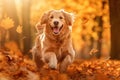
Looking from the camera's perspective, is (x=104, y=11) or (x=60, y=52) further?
(x=104, y=11)

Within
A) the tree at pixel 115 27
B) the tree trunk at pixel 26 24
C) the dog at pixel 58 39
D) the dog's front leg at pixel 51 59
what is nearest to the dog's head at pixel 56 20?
the dog at pixel 58 39

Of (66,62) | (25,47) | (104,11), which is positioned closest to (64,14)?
(66,62)

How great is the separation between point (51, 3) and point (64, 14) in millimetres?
17429

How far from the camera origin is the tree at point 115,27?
1573 centimetres

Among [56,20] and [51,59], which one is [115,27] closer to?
[56,20]

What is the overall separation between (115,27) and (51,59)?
6.47 metres

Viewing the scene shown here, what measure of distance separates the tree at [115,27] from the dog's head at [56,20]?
5454mm

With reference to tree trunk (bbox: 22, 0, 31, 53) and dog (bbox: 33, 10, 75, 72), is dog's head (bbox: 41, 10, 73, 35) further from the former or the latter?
tree trunk (bbox: 22, 0, 31, 53)

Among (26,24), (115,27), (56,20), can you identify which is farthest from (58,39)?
(26,24)

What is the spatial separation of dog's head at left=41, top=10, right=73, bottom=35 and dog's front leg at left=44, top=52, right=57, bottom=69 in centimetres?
48

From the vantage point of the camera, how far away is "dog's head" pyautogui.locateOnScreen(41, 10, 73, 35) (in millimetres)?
9969

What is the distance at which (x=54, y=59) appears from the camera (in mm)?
9875

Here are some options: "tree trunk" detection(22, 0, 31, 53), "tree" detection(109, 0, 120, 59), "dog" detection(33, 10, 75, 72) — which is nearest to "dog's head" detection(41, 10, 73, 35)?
"dog" detection(33, 10, 75, 72)

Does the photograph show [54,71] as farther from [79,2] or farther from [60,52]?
[79,2]
